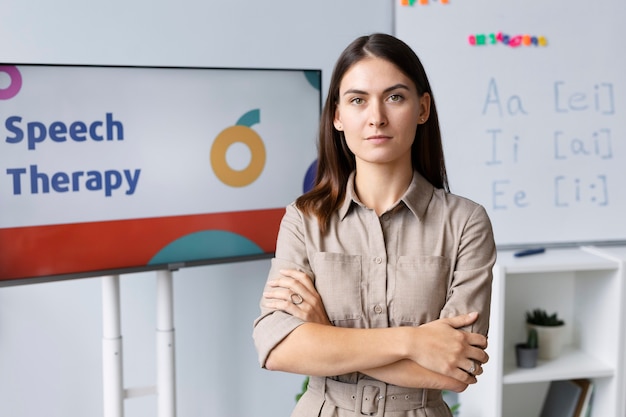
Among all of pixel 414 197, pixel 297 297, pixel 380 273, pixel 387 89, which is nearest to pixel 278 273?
pixel 297 297

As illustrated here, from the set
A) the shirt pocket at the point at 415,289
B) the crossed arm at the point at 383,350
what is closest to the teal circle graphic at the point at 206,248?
the crossed arm at the point at 383,350

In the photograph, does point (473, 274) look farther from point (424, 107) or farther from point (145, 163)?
point (145, 163)

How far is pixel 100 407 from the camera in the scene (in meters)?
2.49

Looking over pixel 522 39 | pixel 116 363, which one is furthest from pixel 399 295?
pixel 522 39

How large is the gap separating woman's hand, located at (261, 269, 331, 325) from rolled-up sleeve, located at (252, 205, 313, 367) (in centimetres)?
1

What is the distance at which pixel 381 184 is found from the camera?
156 centimetres

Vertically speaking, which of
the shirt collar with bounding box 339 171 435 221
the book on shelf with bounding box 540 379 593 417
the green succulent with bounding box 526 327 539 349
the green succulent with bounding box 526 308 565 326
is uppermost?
the shirt collar with bounding box 339 171 435 221

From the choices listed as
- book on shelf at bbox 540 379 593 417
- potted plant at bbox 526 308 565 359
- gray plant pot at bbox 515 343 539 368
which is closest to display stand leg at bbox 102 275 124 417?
gray plant pot at bbox 515 343 539 368

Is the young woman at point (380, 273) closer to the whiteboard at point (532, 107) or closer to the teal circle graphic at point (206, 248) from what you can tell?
the teal circle graphic at point (206, 248)

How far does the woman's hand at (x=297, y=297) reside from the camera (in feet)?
4.86

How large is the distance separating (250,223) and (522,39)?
46.9 inches

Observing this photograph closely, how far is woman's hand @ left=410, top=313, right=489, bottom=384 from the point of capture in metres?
1.43

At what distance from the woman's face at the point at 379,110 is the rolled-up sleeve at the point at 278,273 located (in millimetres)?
203

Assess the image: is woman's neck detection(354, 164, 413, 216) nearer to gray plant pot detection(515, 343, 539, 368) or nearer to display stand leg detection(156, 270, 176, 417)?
display stand leg detection(156, 270, 176, 417)
